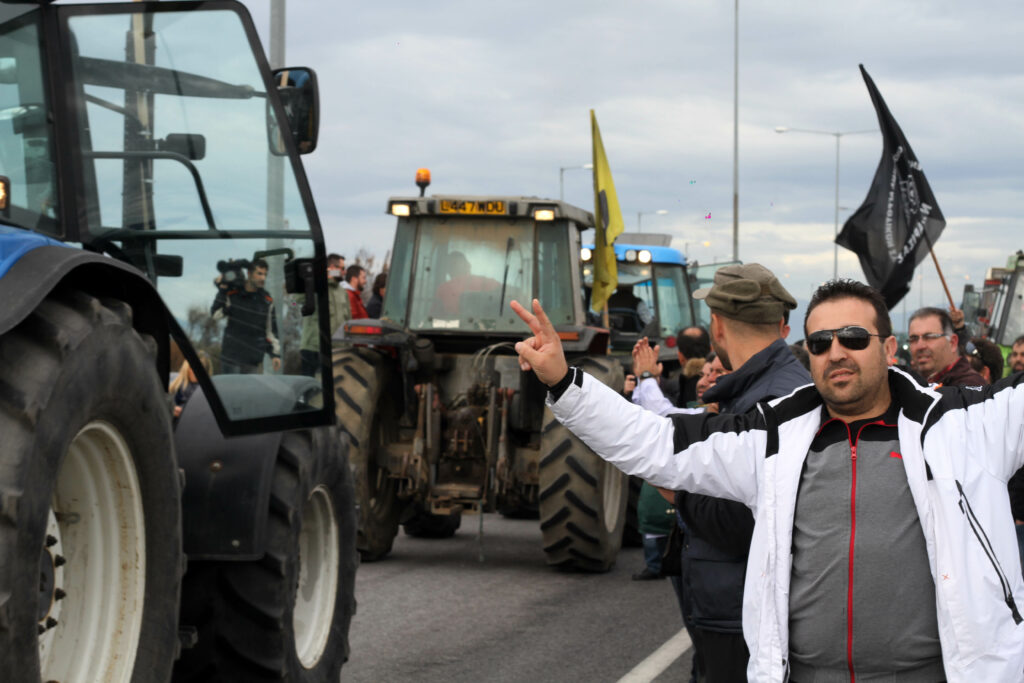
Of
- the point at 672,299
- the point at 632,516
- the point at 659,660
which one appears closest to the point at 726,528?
the point at 659,660

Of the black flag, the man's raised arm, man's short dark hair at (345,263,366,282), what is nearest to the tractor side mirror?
the man's raised arm

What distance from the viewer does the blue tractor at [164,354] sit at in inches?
135

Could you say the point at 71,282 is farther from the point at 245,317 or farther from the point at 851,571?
the point at 851,571

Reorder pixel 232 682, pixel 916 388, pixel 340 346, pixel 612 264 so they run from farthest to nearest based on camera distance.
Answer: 1. pixel 612 264
2. pixel 340 346
3. pixel 232 682
4. pixel 916 388

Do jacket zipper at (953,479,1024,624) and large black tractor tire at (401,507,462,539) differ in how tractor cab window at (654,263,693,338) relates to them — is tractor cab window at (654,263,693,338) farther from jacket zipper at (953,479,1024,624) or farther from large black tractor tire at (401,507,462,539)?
jacket zipper at (953,479,1024,624)

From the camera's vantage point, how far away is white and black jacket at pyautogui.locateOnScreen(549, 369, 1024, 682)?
10.4ft

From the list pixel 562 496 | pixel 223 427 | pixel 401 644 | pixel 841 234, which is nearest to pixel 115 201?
pixel 223 427

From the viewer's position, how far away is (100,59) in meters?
4.54

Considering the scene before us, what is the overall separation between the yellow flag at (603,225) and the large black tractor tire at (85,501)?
26.7 feet

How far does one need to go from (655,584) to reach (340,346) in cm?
282

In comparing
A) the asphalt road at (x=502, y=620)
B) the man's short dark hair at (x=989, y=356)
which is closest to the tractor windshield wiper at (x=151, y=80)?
the asphalt road at (x=502, y=620)

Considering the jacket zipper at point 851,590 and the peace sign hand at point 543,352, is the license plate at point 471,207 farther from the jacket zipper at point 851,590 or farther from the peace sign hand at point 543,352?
the jacket zipper at point 851,590

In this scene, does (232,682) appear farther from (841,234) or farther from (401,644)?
(841,234)

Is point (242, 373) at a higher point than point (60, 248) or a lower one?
lower
